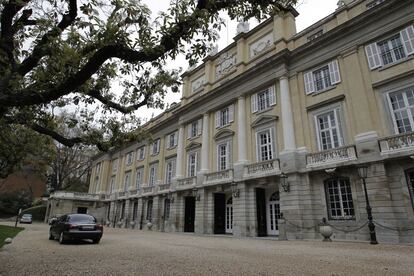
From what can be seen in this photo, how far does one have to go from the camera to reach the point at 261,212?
20125 millimetres

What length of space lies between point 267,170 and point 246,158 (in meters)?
2.61

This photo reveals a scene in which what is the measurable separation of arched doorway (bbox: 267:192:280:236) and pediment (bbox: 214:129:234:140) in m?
6.21

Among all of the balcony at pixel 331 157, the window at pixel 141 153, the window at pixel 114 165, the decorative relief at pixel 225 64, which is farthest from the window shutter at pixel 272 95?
the window at pixel 114 165

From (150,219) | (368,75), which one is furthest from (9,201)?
(368,75)

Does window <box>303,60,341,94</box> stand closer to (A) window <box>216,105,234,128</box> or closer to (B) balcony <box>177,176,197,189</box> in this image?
(A) window <box>216,105,234,128</box>

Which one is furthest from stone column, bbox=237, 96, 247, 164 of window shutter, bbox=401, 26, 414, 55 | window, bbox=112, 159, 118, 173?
window, bbox=112, 159, 118, 173

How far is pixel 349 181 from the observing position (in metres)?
15.6

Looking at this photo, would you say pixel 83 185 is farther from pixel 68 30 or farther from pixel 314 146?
pixel 68 30

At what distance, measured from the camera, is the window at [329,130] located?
655 inches

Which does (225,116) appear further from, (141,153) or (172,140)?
(141,153)

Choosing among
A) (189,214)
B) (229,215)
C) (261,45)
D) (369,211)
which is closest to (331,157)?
(369,211)

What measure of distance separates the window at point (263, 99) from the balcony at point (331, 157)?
545 cm

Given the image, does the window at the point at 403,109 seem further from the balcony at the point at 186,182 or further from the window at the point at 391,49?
the balcony at the point at 186,182

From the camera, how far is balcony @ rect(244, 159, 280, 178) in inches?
723
